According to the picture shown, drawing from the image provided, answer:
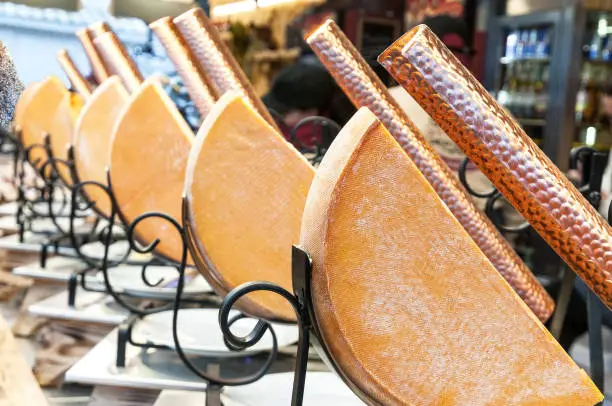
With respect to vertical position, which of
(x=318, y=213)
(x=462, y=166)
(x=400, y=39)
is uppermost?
(x=400, y=39)

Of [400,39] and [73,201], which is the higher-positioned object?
[400,39]

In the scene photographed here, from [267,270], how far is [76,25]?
123cm

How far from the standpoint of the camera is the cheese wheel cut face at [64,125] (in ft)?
7.11

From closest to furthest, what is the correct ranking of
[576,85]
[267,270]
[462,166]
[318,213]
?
[318,213]
[267,270]
[462,166]
[576,85]

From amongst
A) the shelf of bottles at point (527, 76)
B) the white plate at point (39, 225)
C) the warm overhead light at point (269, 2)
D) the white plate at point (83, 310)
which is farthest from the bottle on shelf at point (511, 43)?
the white plate at point (83, 310)

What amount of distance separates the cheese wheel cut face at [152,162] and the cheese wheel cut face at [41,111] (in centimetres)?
110

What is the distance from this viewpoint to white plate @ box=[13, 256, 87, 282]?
1881 millimetres

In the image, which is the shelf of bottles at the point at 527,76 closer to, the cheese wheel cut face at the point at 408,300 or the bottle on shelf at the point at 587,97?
the bottle on shelf at the point at 587,97

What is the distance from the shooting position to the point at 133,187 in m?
1.36

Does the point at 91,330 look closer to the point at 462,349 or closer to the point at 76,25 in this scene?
the point at 76,25

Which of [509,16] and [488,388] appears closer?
[488,388]

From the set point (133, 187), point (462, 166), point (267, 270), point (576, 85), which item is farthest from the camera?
point (576, 85)

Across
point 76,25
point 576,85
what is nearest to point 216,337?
point 76,25

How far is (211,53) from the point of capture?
109cm
